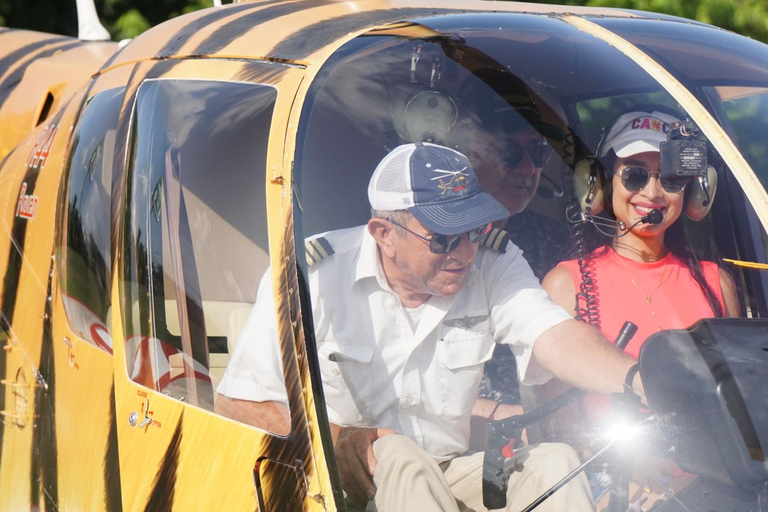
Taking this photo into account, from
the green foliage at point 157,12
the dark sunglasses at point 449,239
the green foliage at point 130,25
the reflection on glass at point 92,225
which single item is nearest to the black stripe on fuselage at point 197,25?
the reflection on glass at point 92,225

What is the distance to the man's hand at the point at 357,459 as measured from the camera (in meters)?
1.76

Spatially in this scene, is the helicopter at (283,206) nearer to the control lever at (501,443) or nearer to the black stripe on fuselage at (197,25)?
the black stripe on fuselage at (197,25)

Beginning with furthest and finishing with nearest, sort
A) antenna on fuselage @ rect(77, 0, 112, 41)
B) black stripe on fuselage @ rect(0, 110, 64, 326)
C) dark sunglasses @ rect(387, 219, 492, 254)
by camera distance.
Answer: antenna on fuselage @ rect(77, 0, 112, 41)
black stripe on fuselage @ rect(0, 110, 64, 326)
dark sunglasses @ rect(387, 219, 492, 254)

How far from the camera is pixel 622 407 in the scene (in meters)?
1.73

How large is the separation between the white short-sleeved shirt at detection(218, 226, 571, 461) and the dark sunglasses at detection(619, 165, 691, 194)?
38cm

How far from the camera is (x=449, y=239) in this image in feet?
6.21

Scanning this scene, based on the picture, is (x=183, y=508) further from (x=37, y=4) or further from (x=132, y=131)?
(x=37, y=4)

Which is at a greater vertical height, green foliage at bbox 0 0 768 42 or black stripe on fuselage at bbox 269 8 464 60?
black stripe on fuselage at bbox 269 8 464 60

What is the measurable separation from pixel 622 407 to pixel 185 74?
132 cm

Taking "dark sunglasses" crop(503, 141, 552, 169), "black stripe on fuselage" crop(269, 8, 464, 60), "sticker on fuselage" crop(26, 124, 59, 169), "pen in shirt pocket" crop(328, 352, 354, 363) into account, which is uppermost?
"black stripe on fuselage" crop(269, 8, 464, 60)

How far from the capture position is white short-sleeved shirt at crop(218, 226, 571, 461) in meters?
1.82

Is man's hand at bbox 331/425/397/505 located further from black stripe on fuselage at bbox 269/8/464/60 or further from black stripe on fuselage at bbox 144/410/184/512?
black stripe on fuselage at bbox 269/8/464/60

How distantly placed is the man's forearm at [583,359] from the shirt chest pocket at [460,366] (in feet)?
0.38

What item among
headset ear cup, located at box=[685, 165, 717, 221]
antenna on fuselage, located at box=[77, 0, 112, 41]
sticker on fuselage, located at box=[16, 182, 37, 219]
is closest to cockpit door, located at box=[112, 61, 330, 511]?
sticker on fuselage, located at box=[16, 182, 37, 219]
